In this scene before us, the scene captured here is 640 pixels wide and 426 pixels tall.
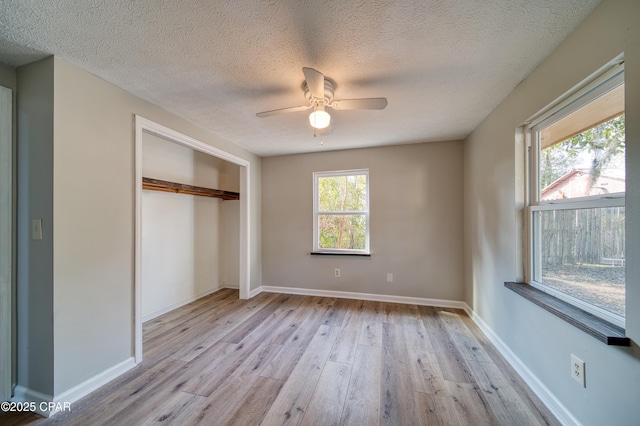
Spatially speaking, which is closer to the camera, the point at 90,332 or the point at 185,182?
the point at 90,332

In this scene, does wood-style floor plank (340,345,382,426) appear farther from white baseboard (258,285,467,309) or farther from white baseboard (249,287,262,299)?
white baseboard (249,287,262,299)

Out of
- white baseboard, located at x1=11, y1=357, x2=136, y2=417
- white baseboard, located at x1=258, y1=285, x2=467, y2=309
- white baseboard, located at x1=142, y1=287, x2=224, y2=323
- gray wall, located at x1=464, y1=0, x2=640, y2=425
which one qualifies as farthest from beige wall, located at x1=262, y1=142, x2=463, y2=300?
white baseboard, located at x1=11, y1=357, x2=136, y2=417

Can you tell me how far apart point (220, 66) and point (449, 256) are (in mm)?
3441

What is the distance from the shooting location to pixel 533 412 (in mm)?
1520

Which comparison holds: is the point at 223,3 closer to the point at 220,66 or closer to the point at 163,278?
the point at 220,66

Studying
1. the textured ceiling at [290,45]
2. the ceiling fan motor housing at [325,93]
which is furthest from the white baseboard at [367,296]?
the ceiling fan motor housing at [325,93]

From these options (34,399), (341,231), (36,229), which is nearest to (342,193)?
(341,231)

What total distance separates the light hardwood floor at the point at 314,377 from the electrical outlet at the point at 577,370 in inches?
14.1

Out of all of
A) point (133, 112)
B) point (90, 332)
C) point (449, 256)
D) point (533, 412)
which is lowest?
point (533, 412)

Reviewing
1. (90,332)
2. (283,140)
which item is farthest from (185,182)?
(90,332)

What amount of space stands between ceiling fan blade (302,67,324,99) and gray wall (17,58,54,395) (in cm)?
171

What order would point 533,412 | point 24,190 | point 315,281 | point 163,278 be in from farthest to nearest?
point 315,281 < point 163,278 < point 24,190 < point 533,412

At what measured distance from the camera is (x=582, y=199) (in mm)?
1432

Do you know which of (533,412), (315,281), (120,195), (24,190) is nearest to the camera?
(533,412)
